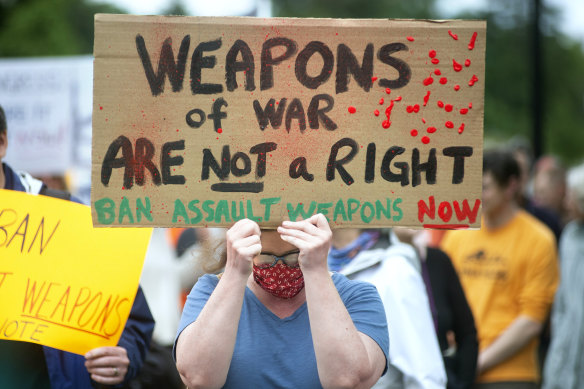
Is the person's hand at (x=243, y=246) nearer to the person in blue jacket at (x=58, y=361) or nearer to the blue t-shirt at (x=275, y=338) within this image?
the blue t-shirt at (x=275, y=338)

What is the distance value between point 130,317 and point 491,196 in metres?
2.67

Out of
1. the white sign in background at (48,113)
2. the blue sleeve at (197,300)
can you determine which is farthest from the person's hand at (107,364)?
the white sign in background at (48,113)

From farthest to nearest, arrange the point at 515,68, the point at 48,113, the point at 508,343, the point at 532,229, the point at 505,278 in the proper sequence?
1. the point at 515,68
2. the point at 48,113
3. the point at 532,229
4. the point at 505,278
5. the point at 508,343

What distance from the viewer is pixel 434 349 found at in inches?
124

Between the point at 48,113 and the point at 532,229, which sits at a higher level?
the point at 48,113

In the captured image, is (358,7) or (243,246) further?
(358,7)

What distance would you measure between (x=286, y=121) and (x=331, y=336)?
0.67 m

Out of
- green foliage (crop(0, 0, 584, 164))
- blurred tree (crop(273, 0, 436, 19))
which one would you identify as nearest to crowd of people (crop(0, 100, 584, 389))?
green foliage (crop(0, 0, 584, 164))

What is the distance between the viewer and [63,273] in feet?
8.80

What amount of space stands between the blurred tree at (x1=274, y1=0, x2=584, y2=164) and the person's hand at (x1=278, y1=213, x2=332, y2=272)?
33964mm

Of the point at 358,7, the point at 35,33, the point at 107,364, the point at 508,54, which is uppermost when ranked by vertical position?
the point at 358,7

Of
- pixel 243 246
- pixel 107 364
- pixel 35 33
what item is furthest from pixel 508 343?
pixel 35 33

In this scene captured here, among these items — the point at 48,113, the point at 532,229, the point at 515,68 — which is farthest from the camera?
the point at 515,68

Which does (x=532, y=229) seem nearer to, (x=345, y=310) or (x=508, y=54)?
(x=345, y=310)
